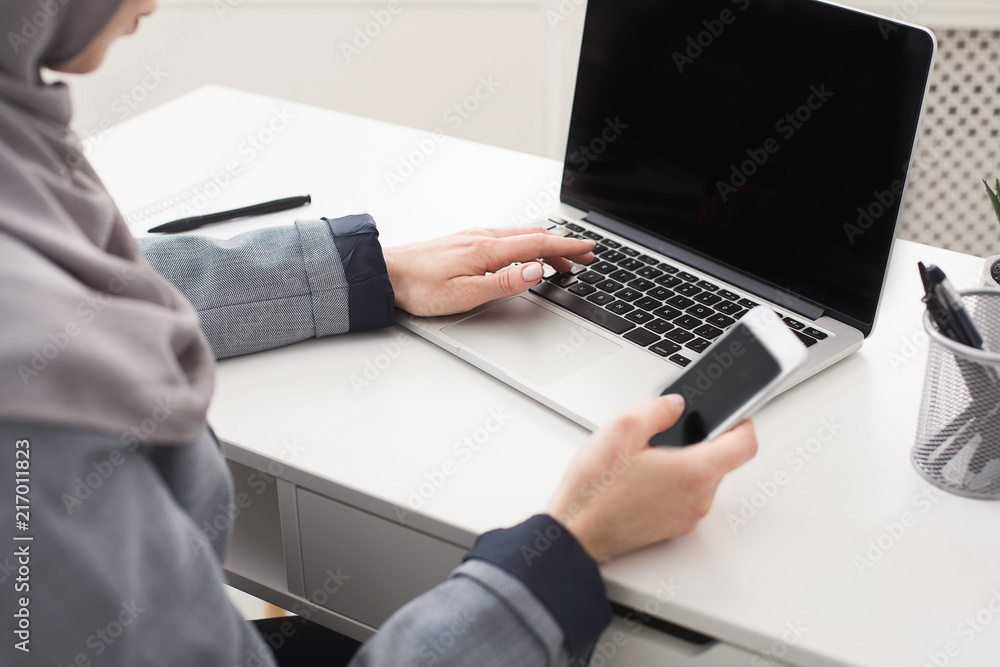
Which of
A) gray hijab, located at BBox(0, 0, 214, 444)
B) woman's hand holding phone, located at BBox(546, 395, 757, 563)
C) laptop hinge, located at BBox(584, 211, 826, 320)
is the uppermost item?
gray hijab, located at BBox(0, 0, 214, 444)

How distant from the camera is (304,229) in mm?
848

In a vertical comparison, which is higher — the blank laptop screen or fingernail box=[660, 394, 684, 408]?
the blank laptop screen

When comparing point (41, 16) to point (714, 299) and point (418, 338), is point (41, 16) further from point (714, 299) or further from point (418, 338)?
point (714, 299)

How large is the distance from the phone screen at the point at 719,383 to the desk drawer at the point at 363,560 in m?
A: 0.19

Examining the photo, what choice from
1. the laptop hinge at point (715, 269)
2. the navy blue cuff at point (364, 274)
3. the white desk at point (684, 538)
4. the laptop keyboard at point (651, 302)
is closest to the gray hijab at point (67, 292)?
the white desk at point (684, 538)

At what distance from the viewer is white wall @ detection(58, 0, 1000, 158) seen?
230 cm

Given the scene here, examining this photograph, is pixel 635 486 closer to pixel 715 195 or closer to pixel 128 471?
pixel 128 471

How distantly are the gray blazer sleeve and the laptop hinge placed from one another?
29 cm

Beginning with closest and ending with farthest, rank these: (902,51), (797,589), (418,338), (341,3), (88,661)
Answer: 1. (88,661)
2. (797,589)
3. (902,51)
4. (418,338)
5. (341,3)

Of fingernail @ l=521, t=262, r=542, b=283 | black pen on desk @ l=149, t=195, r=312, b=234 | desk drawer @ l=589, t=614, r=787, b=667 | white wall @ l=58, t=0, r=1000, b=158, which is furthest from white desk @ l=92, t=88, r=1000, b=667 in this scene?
white wall @ l=58, t=0, r=1000, b=158

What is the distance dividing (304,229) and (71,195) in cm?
38

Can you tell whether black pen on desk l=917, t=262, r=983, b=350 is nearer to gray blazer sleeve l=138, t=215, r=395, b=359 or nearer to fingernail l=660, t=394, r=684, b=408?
fingernail l=660, t=394, r=684, b=408

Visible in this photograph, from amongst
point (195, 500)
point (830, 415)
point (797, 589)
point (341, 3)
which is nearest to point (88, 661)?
point (195, 500)

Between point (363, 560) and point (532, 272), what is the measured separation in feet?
1.03
